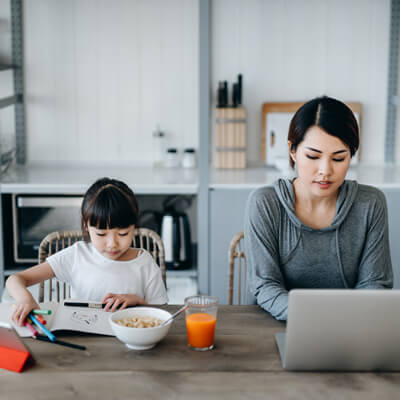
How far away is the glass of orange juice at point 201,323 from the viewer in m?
1.31

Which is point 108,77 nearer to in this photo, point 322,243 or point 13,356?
point 322,243

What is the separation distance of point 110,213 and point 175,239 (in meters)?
1.35

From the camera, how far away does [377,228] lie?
5.70ft

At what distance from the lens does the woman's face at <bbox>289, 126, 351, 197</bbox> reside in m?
1.62

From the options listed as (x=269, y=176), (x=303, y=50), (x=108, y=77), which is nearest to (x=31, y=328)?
(x=269, y=176)

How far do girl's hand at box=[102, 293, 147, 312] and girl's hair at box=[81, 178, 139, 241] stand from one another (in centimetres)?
20

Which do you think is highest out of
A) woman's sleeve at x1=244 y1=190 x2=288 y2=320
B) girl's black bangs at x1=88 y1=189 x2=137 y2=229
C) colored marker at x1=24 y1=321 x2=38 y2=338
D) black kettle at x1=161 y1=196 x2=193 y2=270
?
girl's black bangs at x1=88 y1=189 x2=137 y2=229

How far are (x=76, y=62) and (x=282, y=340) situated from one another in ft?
8.25

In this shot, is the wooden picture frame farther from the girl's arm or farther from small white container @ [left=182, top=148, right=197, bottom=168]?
the girl's arm

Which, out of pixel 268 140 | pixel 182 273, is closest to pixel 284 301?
pixel 182 273

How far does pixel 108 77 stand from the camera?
3424 mm

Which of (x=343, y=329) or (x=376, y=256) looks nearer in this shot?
(x=343, y=329)

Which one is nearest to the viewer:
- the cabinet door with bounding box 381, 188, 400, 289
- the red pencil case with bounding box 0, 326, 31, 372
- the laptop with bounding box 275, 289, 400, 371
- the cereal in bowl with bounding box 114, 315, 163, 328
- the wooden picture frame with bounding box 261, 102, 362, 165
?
the laptop with bounding box 275, 289, 400, 371

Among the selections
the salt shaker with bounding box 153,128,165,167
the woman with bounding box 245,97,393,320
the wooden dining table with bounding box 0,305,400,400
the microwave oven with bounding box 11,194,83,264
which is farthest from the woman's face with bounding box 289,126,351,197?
the salt shaker with bounding box 153,128,165,167
